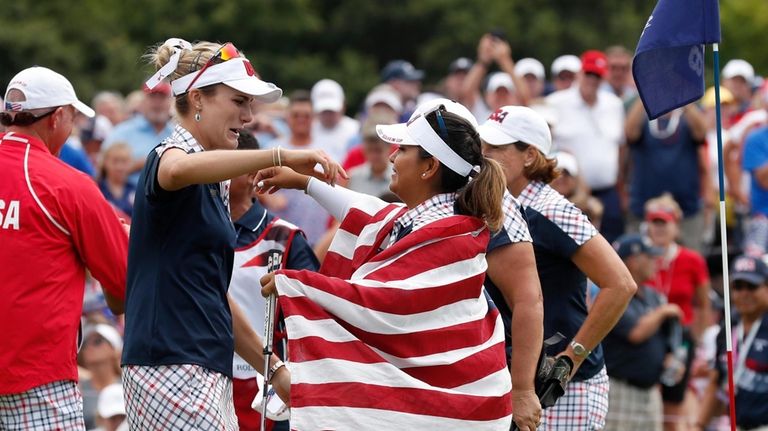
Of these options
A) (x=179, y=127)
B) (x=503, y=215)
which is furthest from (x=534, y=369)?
(x=179, y=127)

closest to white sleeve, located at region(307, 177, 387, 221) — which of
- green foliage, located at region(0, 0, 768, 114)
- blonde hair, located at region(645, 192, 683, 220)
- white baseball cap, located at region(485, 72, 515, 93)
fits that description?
blonde hair, located at region(645, 192, 683, 220)

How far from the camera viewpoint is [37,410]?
21.0 feet

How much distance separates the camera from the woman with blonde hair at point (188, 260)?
5.70 metres

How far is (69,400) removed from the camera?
6.50 m

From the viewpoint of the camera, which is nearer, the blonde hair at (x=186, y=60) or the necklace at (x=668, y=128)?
the blonde hair at (x=186, y=60)

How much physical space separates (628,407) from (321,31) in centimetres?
2969

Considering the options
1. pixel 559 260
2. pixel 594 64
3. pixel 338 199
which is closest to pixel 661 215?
pixel 594 64

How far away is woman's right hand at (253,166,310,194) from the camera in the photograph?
637cm

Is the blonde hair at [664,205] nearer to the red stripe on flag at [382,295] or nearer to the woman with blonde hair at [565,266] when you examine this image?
the woman with blonde hair at [565,266]

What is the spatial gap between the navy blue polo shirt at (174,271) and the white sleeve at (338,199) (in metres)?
0.77

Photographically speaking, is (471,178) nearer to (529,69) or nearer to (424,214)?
(424,214)

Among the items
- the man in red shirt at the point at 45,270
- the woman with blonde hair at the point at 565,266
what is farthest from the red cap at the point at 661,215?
the man in red shirt at the point at 45,270

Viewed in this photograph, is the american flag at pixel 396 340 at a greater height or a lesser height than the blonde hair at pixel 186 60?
lesser

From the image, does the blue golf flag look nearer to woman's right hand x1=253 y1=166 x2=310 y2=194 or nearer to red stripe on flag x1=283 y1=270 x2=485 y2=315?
woman's right hand x1=253 y1=166 x2=310 y2=194
